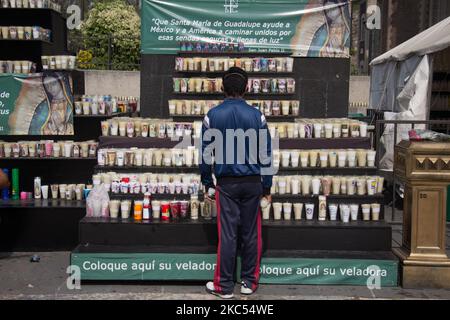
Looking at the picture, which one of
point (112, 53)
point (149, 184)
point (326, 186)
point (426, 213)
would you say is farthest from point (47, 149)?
point (112, 53)

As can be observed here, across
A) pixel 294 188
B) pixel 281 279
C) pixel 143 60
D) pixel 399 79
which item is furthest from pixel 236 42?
pixel 399 79

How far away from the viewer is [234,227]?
5.91 m

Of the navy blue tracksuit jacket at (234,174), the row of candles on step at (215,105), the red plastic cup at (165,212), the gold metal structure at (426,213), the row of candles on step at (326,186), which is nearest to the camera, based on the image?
the navy blue tracksuit jacket at (234,174)

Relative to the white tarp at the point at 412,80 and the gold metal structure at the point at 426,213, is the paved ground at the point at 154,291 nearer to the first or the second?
the gold metal structure at the point at 426,213

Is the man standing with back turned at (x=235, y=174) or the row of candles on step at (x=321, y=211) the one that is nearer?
the man standing with back turned at (x=235, y=174)

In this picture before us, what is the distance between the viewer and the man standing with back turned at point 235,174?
586cm

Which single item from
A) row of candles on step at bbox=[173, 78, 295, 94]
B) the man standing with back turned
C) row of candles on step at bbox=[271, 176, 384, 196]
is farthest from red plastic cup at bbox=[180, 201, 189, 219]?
row of candles on step at bbox=[173, 78, 295, 94]

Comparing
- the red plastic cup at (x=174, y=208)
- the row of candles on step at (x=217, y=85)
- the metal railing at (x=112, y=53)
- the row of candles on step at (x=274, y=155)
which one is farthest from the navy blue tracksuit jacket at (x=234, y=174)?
the metal railing at (x=112, y=53)

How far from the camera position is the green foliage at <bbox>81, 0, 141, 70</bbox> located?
21.7 metres

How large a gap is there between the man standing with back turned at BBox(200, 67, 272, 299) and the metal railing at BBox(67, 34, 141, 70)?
15.0 meters

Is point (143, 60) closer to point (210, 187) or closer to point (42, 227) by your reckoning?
point (42, 227)

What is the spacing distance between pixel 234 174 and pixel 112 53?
55.4 ft

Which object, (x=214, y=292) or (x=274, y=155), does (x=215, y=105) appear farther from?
(x=214, y=292)

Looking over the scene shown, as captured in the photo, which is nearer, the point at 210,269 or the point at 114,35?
the point at 210,269
